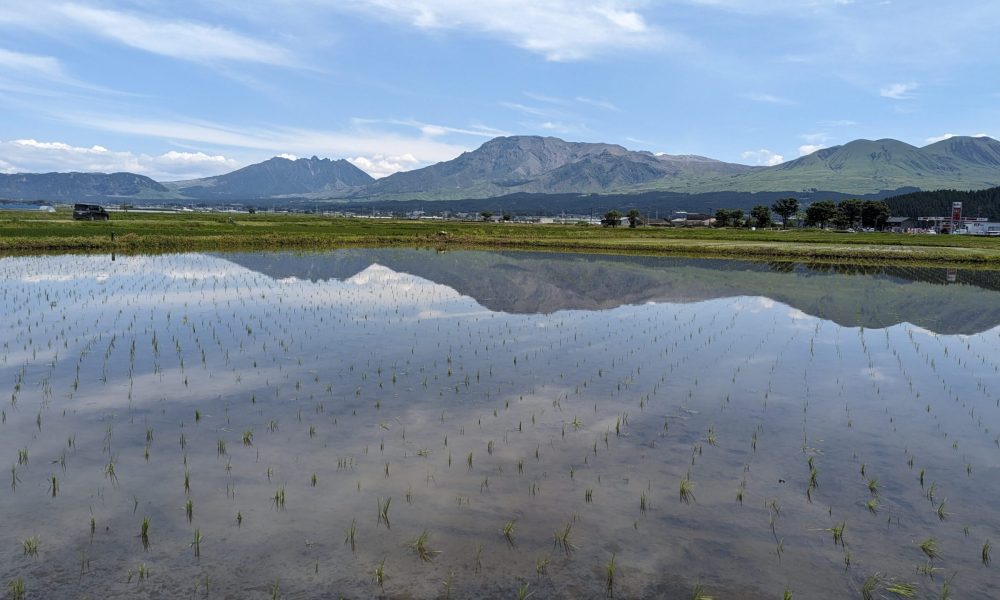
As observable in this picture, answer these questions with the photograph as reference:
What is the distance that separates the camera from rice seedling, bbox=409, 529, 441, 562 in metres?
6.57

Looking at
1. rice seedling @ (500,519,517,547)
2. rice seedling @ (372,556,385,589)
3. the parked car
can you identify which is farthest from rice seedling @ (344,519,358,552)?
the parked car

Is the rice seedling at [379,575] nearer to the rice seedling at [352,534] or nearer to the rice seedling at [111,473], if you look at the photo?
the rice seedling at [352,534]

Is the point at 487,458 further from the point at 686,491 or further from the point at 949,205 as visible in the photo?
the point at 949,205

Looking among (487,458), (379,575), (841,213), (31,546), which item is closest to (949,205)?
(841,213)

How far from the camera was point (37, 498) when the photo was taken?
7633 millimetres

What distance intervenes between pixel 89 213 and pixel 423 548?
3543 inches

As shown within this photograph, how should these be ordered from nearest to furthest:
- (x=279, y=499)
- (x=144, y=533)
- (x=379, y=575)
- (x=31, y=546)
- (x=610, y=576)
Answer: (x=379, y=575), (x=610, y=576), (x=31, y=546), (x=144, y=533), (x=279, y=499)

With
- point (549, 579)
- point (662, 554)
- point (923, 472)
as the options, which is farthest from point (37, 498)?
point (923, 472)

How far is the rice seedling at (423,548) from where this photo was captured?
657cm

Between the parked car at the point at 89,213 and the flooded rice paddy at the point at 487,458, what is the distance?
66388 millimetres

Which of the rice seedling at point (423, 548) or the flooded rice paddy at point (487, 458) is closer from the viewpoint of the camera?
the flooded rice paddy at point (487, 458)

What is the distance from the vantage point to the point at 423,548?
6.73 m

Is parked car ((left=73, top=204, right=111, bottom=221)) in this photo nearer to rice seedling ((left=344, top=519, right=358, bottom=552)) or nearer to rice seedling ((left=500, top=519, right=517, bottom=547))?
rice seedling ((left=344, top=519, right=358, bottom=552))

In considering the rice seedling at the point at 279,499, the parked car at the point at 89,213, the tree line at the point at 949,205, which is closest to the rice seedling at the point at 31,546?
the rice seedling at the point at 279,499
